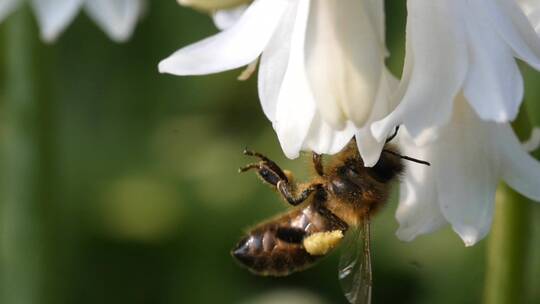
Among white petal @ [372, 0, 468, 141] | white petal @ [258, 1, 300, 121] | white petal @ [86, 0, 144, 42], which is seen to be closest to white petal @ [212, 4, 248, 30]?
white petal @ [258, 1, 300, 121]

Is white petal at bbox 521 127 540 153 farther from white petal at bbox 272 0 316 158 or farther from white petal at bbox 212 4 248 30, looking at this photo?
white petal at bbox 212 4 248 30

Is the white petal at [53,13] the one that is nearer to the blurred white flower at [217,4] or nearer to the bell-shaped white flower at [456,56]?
the blurred white flower at [217,4]

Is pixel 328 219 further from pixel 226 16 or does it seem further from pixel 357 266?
pixel 226 16

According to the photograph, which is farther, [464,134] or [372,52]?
[464,134]

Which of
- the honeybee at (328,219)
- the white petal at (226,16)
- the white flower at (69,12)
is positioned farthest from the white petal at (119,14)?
the honeybee at (328,219)

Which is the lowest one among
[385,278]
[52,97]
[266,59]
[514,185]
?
[385,278]

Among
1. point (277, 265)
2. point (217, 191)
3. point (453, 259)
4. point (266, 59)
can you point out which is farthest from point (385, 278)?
point (266, 59)

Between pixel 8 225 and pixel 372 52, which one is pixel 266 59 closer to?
pixel 372 52
